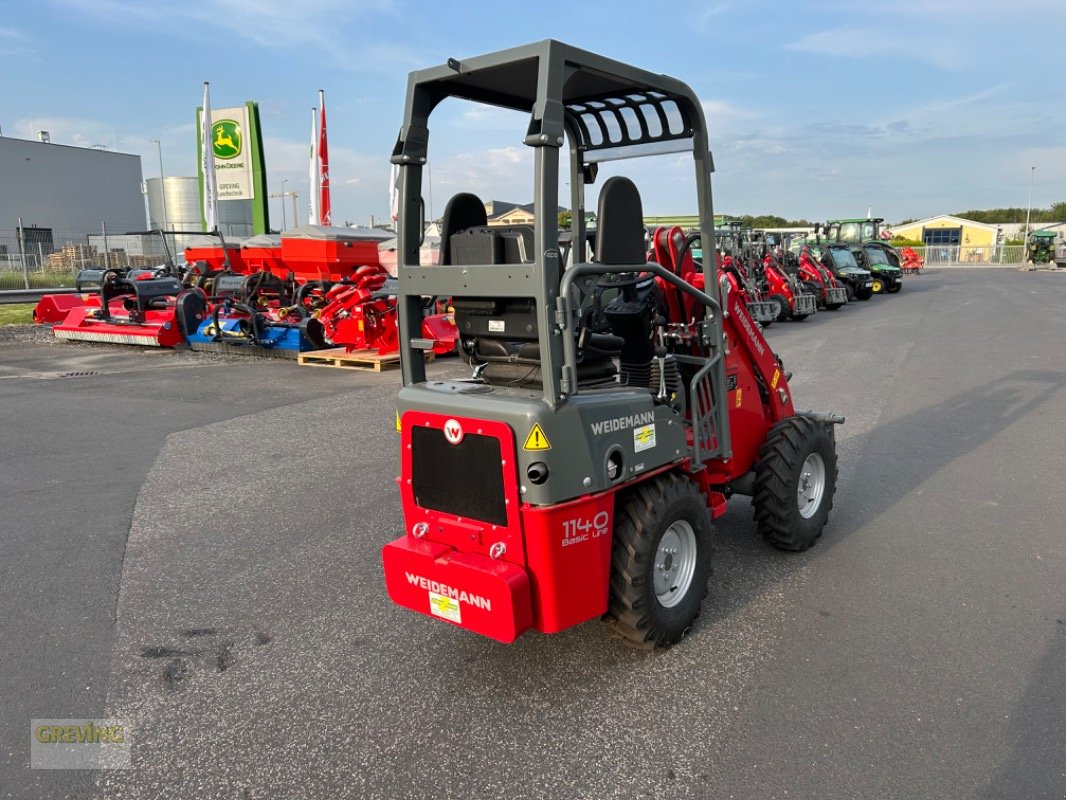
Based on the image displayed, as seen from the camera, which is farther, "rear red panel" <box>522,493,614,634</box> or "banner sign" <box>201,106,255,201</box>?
"banner sign" <box>201,106,255,201</box>

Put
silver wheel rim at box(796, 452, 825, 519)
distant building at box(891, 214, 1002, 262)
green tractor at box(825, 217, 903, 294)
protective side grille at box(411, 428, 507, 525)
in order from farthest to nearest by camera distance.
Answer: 1. distant building at box(891, 214, 1002, 262)
2. green tractor at box(825, 217, 903, 294)
3. silver wheel rim at box(796, 452, 825, 519)
4. protective side grille at box(411, 428, 507, 525)

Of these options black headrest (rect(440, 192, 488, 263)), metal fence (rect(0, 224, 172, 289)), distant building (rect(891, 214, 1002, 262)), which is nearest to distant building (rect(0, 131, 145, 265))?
metal fence (rect(0, 224, 172, 289))

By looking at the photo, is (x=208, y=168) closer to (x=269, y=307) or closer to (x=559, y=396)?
(x=269, y=307)

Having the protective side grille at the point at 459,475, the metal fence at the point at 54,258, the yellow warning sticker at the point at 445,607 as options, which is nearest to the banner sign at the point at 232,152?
the metal fence at the point at 54,258

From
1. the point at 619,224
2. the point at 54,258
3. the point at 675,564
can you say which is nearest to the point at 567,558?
the point at 675,564

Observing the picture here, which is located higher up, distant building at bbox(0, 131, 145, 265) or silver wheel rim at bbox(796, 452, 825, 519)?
distant building at bbox(0, 131, 145, 265)

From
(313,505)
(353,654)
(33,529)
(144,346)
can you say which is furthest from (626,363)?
(144,346)

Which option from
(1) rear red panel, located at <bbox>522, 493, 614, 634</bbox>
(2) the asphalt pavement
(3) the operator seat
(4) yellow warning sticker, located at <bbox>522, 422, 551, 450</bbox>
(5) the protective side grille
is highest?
(3) the operator seat

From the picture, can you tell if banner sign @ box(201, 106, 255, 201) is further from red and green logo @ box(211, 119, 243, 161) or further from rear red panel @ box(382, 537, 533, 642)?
rear red panel @ box(382, 537, 533, 642)

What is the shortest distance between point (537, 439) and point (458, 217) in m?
1.27

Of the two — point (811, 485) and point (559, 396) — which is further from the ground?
point (559, 396)

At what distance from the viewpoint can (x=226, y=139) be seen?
23.7 metres

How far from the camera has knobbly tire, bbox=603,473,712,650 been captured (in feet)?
11.1

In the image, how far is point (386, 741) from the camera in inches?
117
